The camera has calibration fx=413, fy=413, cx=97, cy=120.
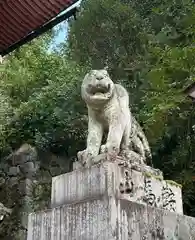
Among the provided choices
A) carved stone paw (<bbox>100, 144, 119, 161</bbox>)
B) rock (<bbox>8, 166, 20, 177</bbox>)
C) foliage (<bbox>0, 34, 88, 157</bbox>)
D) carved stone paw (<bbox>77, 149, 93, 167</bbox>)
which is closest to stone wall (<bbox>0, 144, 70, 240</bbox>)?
rock (<bbox>8, 166, 20, 177</bbox>)

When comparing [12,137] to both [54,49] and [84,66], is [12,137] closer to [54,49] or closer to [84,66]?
[84,66]

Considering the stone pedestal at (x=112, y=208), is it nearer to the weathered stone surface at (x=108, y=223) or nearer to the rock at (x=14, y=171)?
the weathered stone surface at (x=108, y=223)

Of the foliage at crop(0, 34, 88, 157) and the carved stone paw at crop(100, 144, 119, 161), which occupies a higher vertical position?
the foliage at crop(0, 34, 88, 157)

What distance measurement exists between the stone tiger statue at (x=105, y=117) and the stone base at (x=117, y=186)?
→ 0.18 meters

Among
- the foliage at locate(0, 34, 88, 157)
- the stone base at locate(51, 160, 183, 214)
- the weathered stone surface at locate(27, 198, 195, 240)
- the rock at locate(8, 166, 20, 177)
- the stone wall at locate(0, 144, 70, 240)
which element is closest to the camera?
the weathered stone surface at locate(27, 198, 195, 240)

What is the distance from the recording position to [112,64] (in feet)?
34.1

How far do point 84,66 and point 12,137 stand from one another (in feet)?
8.58

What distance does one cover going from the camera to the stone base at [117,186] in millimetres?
3633

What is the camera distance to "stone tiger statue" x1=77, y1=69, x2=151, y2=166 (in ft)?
13.1

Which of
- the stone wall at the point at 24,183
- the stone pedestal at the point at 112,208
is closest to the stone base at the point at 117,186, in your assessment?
the stone pedestal at the point at 112,208

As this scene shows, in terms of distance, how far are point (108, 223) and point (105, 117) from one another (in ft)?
3.90

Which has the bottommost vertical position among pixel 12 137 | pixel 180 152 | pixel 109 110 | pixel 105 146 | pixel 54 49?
pixel 105 146

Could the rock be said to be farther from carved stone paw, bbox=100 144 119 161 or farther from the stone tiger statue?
carved stone paw, bbox=100 144 119 161

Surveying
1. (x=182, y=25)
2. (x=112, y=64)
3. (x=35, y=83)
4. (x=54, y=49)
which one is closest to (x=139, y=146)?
(x=182, y=25)
